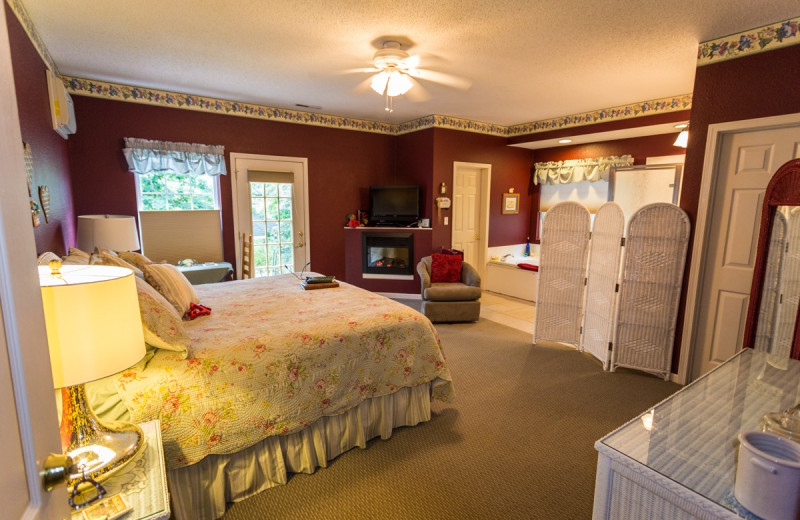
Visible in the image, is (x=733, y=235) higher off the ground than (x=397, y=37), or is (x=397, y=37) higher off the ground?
(x=397, y=37)

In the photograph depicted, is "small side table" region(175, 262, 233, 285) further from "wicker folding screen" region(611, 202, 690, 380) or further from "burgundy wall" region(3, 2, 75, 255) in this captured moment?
"wicker folding screen" region(611, 202, 690, 380)

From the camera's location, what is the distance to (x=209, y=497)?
1838 millimetres

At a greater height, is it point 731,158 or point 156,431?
point 731,158

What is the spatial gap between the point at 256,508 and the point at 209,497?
0.76ft


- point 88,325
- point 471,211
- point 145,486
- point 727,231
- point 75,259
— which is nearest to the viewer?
point 88,325

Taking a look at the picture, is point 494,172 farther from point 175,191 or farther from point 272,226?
point 175,191

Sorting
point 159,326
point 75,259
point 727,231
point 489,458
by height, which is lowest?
point 489,458

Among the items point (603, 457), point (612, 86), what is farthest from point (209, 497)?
point (612, 86)

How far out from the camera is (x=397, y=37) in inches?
112

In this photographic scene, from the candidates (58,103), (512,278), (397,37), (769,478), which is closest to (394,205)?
(512,278)

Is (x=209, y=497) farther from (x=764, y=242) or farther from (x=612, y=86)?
(x=612, y=86)

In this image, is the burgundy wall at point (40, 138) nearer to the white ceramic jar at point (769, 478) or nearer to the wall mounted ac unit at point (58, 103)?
the wall mounted ac unit at point (58, 103)

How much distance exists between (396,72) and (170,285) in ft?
7.62

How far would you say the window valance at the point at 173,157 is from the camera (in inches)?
166
